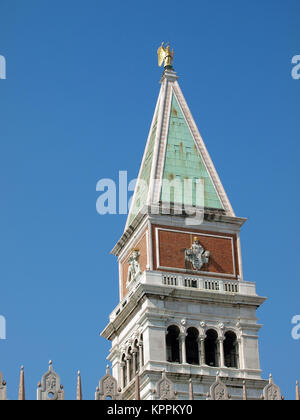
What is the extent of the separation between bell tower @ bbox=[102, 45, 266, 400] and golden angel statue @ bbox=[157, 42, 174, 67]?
6014mm

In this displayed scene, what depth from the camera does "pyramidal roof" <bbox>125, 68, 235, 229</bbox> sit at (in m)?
82.8

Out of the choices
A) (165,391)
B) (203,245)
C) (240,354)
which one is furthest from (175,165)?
(165,391)

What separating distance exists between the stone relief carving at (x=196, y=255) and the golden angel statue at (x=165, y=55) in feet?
50.0

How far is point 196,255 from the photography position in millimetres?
80875

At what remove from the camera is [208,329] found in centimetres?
7906

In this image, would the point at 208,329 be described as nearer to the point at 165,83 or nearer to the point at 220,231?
the point at 220,231

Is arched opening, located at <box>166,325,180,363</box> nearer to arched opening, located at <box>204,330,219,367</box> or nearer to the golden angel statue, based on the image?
arched opening, located at <box>204,330,219,367</box>

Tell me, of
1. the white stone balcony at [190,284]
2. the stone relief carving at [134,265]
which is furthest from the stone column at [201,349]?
the stone relief carving at [134,265]

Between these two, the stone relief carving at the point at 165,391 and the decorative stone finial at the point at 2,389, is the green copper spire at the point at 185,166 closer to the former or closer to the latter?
the stone relief carving at the point at 165,391

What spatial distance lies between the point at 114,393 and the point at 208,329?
14.3 metres

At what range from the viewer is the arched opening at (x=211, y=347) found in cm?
7894

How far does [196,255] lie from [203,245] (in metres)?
0.98
